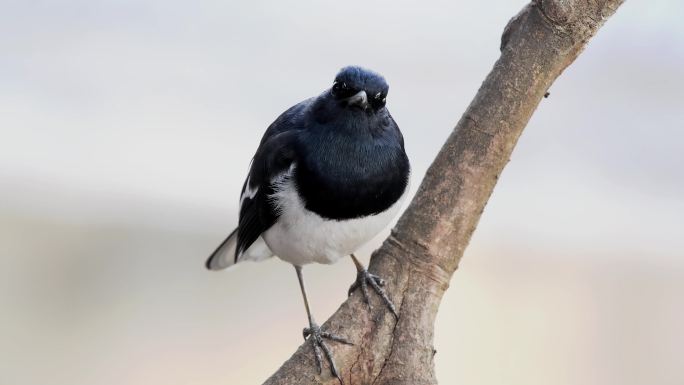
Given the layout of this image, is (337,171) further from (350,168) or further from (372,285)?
(372,285)

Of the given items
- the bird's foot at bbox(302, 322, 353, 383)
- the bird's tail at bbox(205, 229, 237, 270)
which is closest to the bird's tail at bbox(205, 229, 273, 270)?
the bird's tail at bbox(205, 229, 237, 270)

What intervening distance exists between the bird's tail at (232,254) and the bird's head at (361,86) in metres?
0.90

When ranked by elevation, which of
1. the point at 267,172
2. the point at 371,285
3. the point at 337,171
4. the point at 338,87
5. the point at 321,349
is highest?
the point at 338,87

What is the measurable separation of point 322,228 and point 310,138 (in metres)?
0.33

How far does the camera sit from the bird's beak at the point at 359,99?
3312mm

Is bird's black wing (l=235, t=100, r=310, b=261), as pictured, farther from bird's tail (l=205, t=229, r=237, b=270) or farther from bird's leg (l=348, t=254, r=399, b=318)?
bird's leg (l=348, t=254, r=399, b=318)

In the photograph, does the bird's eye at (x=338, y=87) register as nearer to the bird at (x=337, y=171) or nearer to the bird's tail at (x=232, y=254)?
the bird at (x=337, y=171)

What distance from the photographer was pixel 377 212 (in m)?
3.51

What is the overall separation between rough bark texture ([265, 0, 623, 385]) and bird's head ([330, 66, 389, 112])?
291 mm

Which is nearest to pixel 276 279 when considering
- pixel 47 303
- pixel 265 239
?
pixel 47 303

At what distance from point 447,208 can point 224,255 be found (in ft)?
4.60

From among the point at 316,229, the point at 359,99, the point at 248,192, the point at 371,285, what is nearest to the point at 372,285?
the point at 371,285

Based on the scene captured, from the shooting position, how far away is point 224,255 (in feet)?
14.2

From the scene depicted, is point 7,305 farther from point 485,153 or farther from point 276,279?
point 485,153
